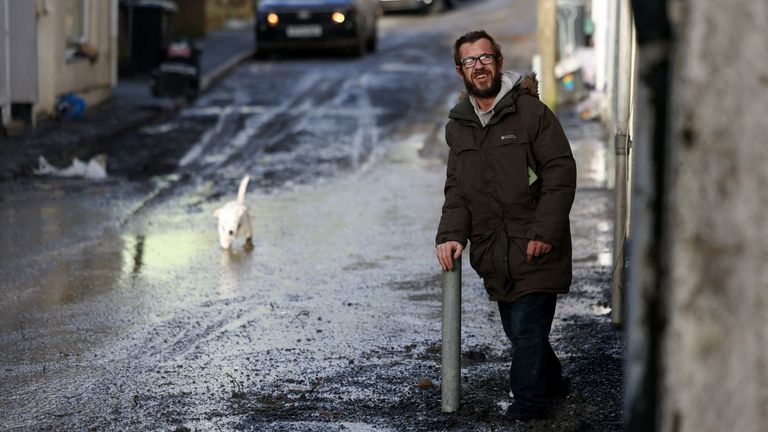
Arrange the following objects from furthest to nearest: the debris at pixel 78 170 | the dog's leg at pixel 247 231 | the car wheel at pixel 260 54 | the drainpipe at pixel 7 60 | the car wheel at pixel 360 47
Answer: the car wheel at pixel 260 54 → the car wheel at pixel 360 47 → the drainpipe at pixel 7 60 → the debris at pixel 78 170 → the dog's leg at pixel 247 231

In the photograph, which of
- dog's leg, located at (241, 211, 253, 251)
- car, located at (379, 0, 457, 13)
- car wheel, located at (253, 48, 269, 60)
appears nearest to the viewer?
dog's leg, located at (241, 211, 253, 251)

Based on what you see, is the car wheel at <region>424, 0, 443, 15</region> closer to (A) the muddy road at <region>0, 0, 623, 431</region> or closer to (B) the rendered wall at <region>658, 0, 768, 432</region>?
(A) the muddy road at <region>0, 0, 623, 431</region>

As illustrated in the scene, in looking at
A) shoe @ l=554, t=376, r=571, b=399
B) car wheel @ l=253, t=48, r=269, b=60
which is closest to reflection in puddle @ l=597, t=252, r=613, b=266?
shoe @ l=554, t=376, r=571, b=399

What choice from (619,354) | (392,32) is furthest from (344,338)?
(392,32)

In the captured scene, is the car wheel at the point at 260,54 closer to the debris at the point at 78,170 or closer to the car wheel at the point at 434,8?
the car wheel at the point at 434,8

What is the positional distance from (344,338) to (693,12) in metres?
4.87

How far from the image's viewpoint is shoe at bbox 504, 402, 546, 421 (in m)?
6.07

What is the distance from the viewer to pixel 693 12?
3164 millimetres

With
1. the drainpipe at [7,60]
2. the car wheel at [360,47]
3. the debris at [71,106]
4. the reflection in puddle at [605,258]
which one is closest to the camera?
the reflection in puddle at [605,258]

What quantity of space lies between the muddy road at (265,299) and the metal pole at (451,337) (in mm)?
91

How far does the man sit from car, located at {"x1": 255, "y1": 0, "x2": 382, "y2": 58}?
74.7 feet

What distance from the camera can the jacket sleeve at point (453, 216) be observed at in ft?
19.7

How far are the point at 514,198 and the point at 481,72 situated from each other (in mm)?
538

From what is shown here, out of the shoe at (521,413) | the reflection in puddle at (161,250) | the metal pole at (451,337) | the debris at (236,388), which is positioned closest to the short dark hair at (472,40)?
the metal pole at (451,337)
